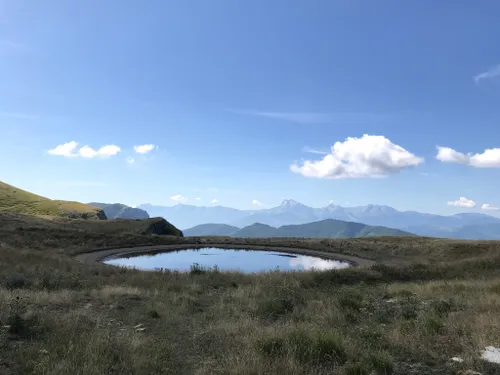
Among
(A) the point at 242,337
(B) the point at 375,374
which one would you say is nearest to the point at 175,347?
(A) the point at 242,337

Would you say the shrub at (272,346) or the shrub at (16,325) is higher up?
the shrub at (272,346)

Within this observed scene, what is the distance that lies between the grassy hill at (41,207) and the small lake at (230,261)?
7049 centimetres

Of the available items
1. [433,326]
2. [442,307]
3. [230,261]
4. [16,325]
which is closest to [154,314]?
[16,325]

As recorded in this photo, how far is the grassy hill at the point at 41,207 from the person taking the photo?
102625mm

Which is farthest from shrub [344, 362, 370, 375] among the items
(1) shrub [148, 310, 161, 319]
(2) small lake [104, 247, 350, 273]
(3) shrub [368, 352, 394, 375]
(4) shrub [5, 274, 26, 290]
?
(2) small lake [104, 247, 350, 273]

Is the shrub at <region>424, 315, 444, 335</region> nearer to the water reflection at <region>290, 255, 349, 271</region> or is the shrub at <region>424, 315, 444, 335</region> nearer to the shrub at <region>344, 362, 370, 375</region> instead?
the shrub at <region>344, 362, 370, 375</region>

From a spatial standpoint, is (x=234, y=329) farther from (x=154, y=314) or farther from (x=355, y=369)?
(x=355, y=369)

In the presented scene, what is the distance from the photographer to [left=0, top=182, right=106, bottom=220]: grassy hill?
4040 inches

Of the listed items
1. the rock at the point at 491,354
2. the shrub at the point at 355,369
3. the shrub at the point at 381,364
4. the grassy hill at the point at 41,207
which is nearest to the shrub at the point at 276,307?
the shrub at the point at 381,364

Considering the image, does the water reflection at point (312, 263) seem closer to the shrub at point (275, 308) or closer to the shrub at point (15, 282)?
the shrub at point (275, 308)

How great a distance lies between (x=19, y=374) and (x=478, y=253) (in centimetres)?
4527

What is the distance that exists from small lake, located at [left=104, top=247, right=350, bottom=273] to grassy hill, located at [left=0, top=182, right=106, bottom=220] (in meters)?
70.5

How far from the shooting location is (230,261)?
40031 millimetres

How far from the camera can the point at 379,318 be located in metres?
11.4
